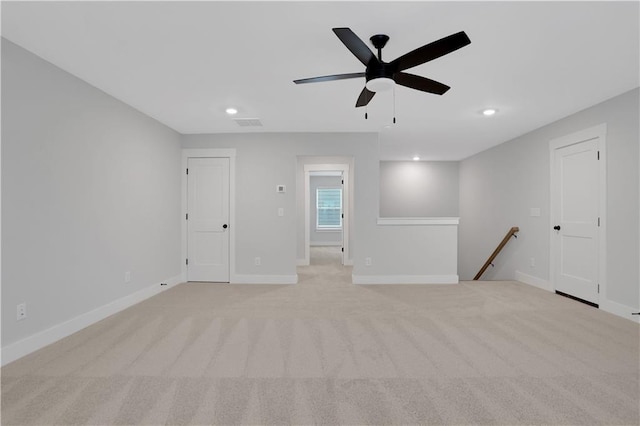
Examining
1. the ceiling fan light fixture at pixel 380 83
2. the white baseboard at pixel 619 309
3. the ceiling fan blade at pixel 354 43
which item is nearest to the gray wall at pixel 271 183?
the ceiling fan light fixture at pixel 380 83

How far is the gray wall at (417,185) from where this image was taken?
8086 millimetres

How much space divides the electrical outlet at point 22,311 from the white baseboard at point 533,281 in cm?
615

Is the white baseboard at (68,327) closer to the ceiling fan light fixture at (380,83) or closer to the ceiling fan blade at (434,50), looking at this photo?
the ceiling fan light fixture at (380,83)

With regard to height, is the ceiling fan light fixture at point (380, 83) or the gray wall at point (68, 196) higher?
the ceiling fan light fixture at point (380, 83)

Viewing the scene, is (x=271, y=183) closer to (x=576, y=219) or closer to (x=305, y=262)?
(x=305, y=262)

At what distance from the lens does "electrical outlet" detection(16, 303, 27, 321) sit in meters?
2.40

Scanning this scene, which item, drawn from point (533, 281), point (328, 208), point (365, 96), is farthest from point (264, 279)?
point (328, 208)

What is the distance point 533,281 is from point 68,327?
6.14 m

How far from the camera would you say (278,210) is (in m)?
4.97

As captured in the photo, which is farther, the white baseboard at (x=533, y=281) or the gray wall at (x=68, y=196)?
the white baseboard at (x=533, y=281)

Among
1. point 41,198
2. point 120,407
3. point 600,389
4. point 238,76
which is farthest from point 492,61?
point 41,198

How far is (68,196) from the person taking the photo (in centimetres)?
289

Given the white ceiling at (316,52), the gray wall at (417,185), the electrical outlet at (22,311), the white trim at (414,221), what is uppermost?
the white ceiling at (316,52)

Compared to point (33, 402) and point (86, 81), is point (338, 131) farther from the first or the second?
point (33, 402)
